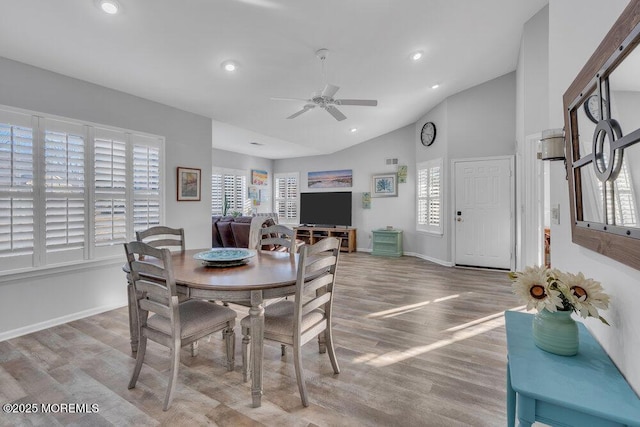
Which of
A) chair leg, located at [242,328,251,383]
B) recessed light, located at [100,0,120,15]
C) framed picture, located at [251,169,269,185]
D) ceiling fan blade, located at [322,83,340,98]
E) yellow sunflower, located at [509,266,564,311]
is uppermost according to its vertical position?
recessed light, located at [100,0,120,15]

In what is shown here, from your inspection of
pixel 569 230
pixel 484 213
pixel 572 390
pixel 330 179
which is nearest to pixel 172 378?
pixel 572 390

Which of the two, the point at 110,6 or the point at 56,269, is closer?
the point at 110,6

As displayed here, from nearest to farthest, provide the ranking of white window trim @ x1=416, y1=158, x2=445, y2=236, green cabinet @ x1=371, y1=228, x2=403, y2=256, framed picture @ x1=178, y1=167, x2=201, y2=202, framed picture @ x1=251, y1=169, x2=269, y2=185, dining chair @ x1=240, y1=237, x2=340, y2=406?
dining chair @ x1=240, y1=237, x2=340, y2=406
framed picture @ x1=178, y1=167, x2=201, y2=202
white window trim @ x1=416, y1=158, x2=445, y2=236
green cabinet @ x1=371, y1=228, x2=403, y2=256
framed picture @ x1=251, y1=169, x2=269, y2=185

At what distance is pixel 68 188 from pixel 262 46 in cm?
246

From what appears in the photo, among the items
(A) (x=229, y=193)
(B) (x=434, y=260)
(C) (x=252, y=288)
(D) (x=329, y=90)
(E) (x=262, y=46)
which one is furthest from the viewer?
(A) (x=229, y=193)

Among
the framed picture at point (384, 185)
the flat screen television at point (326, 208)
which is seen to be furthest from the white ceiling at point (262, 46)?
the flat screen television at point (326, 208)

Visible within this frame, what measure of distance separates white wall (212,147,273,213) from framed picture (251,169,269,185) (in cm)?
10

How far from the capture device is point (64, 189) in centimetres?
299

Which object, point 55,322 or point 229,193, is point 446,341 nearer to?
point 55,322

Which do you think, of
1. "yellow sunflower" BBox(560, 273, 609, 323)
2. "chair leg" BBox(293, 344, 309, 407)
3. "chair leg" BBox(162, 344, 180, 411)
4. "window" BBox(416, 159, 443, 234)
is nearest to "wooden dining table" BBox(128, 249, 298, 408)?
"chair leg" BBox(293, 344, 309, 407)

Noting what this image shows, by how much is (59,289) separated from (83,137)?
1.60 m

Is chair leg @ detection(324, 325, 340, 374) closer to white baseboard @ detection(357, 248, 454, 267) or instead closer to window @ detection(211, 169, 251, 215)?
white baseboard @ detection(357, 248, 454, 267)

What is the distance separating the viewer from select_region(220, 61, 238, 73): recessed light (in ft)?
10.3

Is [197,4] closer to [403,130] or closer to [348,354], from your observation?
[348,354]
